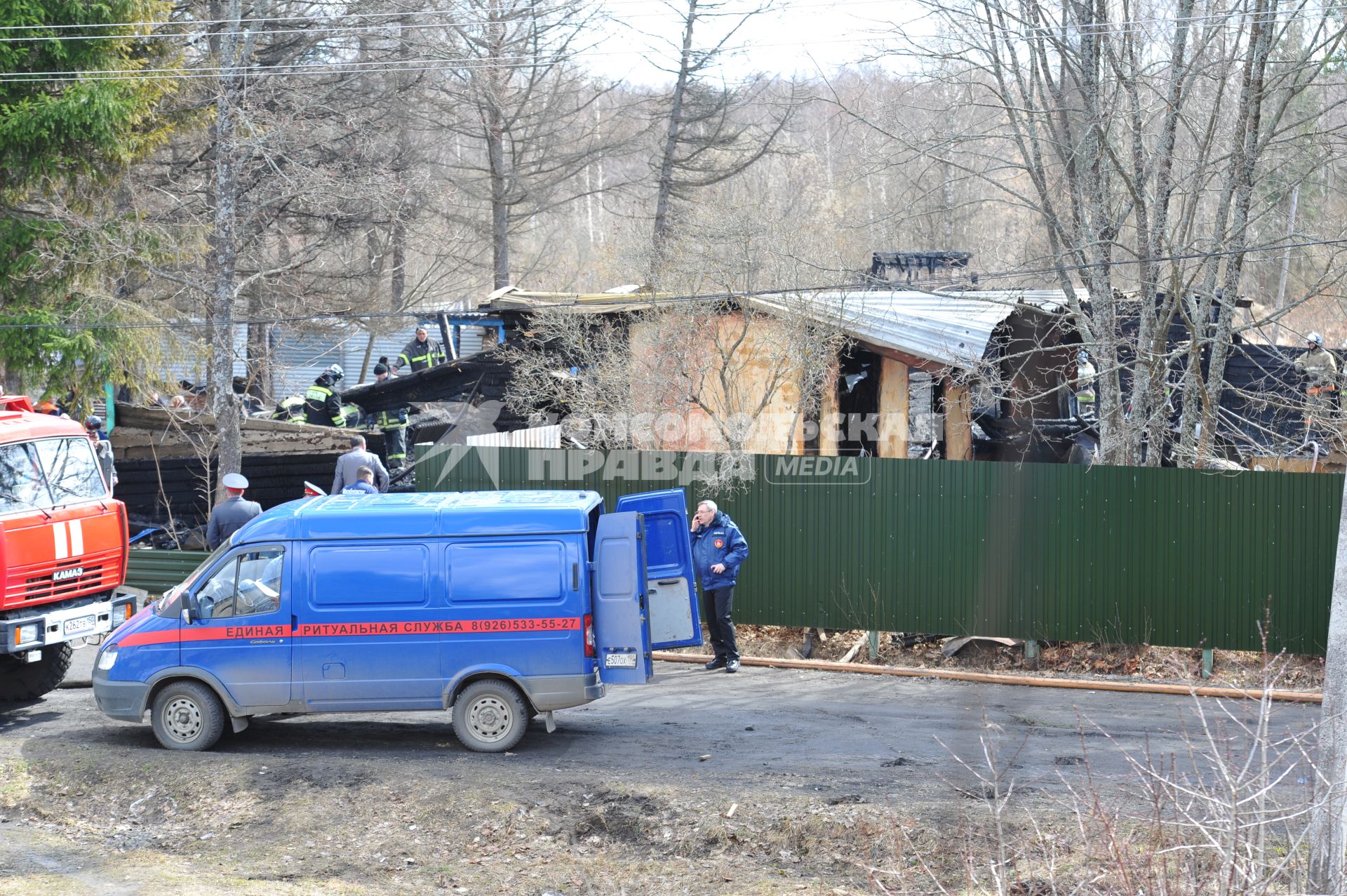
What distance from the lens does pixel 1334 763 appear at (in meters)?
5.95

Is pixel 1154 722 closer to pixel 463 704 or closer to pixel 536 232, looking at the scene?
pixel 463 704

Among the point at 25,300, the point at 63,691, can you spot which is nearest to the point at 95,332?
the point at 25,300

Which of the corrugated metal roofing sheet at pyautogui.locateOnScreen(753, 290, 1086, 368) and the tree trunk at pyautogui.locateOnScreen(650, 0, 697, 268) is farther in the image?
the tree trunk at pyautogui.locateOnScreen(650, 0, 697, 268)

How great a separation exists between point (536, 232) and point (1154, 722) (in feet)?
176

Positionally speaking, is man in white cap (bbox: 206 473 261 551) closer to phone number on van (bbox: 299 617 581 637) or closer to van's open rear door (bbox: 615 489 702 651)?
phone number on van (bbox: 299 617 581 637)

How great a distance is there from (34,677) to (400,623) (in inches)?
186

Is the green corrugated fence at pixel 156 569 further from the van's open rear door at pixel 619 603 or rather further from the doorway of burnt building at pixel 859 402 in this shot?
the doorway of burnt building at pixel 859 402

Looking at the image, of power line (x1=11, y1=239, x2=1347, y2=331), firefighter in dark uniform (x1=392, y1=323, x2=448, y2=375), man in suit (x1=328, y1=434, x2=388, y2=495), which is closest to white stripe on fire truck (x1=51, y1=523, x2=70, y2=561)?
man in suit (x1=328, y1=434, x2=388, y2=495)

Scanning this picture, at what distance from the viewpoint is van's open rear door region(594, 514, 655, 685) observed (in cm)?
948

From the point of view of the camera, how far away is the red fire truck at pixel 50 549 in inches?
415

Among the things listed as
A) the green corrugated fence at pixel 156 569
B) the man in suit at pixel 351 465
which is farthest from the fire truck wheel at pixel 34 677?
the green corrugated fence at pixel 156 569

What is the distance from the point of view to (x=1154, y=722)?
419 inches

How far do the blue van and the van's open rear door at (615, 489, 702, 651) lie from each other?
36.4 inches

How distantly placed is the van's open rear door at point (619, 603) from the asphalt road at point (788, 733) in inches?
28.5
